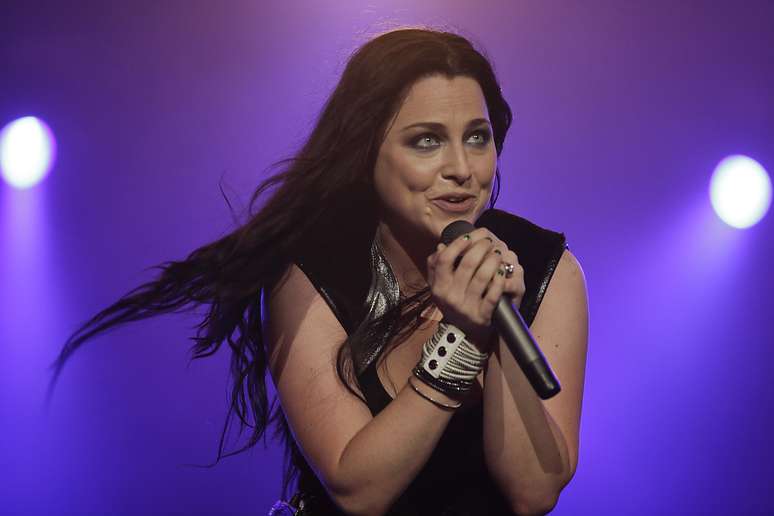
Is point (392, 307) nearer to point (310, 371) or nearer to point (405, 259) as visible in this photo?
point (405, 259)

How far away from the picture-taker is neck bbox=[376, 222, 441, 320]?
1.64 m

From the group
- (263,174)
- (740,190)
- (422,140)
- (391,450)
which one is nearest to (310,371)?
(391,450)

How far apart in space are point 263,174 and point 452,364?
1.61 m

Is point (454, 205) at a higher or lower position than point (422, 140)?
lower

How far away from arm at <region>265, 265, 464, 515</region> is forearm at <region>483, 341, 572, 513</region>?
5.1 inches

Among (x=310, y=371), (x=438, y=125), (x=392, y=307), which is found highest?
(x=438, y=125)

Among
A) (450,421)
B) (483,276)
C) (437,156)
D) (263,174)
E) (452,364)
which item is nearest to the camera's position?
(483,276)

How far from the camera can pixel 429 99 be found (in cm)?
148

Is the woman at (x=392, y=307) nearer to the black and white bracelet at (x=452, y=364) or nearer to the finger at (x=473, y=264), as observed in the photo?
the black and white bracelet at (x=452, y=364)

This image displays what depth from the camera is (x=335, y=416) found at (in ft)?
4.46

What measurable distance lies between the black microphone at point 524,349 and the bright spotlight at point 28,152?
196cm

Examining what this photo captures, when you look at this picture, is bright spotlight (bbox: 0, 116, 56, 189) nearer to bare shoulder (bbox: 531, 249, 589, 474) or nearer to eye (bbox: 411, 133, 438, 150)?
eye (bbox: 411, 133, 438, 150)

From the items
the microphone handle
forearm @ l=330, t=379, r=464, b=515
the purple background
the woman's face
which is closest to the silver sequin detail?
the woman's face

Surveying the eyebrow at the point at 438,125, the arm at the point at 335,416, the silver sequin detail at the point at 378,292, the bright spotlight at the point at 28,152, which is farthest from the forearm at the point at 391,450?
the bright spotlight at the point at 28,152
